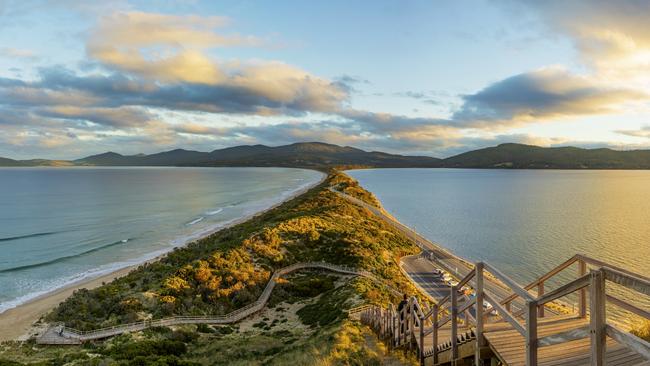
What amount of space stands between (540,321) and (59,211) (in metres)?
108

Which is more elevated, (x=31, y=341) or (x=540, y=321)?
(x=540, y=321)

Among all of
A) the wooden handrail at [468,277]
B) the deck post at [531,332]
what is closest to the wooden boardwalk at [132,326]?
the wooden handrail at [468,277]

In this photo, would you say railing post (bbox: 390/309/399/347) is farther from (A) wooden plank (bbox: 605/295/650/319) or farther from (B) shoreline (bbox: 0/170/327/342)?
(B) shoreline (bbox: 0/170/327/342)

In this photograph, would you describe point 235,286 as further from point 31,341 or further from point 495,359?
point 495,359

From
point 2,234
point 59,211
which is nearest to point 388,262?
point 2,234

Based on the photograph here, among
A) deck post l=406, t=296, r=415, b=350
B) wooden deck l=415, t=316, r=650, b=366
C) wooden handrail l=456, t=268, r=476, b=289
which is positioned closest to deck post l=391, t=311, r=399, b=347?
deck post l=406, t=296, r=415, b=350

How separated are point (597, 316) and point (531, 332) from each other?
116cm

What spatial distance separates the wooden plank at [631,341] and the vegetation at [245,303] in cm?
778

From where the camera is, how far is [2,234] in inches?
2630

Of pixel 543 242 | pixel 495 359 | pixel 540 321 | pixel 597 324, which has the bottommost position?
pixel 543 242

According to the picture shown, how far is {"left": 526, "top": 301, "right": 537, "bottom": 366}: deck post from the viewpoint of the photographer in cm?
516

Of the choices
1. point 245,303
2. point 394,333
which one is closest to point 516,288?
point 394,333

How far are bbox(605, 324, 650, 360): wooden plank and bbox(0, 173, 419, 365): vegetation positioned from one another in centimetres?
778

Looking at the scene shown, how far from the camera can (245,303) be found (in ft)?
96.9
